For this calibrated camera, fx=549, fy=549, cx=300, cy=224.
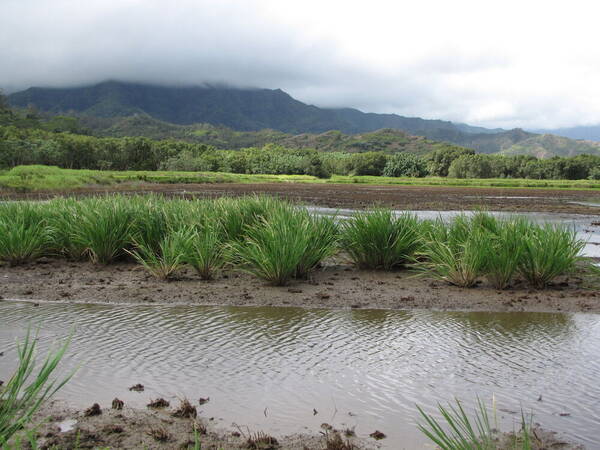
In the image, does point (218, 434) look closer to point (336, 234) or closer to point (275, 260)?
point (275, 260)

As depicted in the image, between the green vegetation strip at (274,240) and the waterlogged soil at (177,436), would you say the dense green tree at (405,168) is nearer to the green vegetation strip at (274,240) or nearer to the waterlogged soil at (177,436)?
the green vegetation strip at (274,240)

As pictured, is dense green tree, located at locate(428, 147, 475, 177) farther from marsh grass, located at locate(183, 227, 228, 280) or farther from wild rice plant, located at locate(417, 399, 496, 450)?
wild rice plant, located at locate(417, 399, 496, 450)

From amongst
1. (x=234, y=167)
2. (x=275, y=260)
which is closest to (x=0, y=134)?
(x=234, y=167)

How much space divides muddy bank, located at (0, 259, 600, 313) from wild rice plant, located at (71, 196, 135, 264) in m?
0.78

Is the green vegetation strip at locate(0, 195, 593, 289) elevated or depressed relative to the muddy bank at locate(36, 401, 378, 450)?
elevated

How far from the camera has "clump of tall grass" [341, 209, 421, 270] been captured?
41.5ft

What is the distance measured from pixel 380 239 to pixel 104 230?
6.52m

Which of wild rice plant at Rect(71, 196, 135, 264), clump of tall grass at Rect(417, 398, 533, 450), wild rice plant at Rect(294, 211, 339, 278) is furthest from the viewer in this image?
wild rice plant at Rect(71, 196, 135, 264)

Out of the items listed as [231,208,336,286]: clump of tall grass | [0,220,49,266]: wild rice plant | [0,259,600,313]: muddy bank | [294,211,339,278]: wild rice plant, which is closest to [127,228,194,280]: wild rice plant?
[0,259,600,313]: muddy bank

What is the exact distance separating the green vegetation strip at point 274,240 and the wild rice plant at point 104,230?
0.09 feet

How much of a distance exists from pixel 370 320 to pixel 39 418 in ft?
17.0

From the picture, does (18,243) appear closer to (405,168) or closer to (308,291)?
(308,291)

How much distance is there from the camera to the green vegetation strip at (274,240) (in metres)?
11.0

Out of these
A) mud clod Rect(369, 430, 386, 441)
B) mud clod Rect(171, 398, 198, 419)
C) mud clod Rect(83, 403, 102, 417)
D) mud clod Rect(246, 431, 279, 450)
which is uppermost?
mud clod Rect(369, 430, 386, 441)
